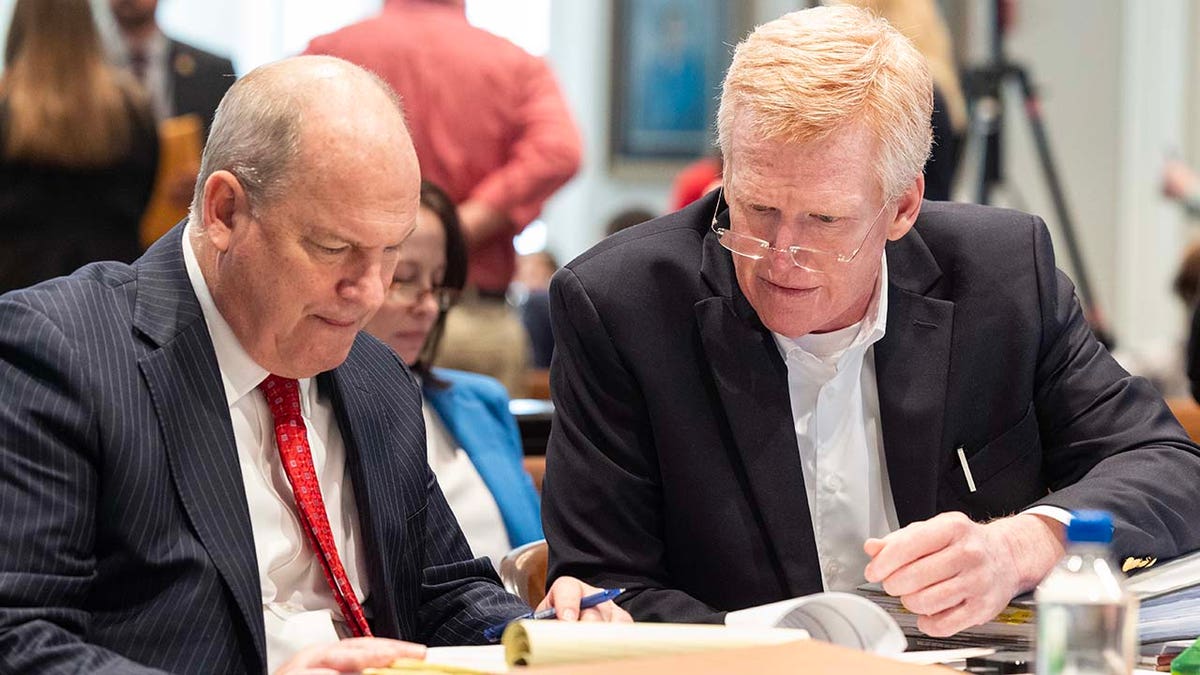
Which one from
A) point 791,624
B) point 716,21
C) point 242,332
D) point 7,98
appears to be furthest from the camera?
point 716,21

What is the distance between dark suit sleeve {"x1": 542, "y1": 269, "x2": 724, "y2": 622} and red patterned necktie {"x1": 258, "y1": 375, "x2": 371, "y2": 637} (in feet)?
0.98

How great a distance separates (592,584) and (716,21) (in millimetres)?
8758

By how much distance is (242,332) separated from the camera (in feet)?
5.72

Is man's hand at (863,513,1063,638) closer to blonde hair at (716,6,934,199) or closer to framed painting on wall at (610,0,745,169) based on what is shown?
blonde hair at (716,6,934,199)

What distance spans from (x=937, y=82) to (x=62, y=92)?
1.99m

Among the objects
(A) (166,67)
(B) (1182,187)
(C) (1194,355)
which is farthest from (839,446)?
(B) (1182,187)

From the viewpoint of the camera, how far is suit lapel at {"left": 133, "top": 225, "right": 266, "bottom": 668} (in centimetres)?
161

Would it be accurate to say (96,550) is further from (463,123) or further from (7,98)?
(463,123)

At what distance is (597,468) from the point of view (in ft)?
6.52

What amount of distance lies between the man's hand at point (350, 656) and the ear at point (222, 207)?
0.48 meters

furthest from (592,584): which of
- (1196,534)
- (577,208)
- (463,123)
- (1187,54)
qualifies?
(577,208)

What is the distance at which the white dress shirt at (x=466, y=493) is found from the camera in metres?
2.76

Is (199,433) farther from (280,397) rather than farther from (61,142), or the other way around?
(61,142)

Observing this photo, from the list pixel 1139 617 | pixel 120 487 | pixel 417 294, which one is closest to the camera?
pixel 120 487
